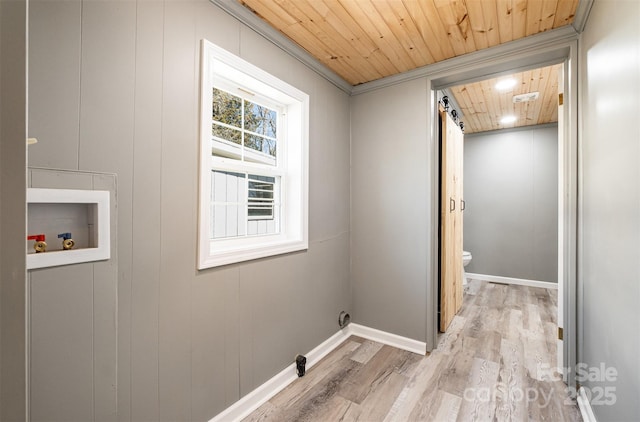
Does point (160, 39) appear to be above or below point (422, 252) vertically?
above

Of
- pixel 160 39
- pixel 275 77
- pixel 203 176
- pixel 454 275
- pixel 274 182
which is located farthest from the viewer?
pixel 454 275

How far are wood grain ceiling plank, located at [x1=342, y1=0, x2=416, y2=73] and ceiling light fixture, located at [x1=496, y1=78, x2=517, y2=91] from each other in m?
1.13

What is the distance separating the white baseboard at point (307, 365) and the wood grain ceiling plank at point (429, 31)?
2351 millimetres

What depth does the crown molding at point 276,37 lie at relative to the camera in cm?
159

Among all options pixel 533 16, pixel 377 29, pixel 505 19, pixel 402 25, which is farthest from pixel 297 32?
pixel 533 16

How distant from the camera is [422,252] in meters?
2.42

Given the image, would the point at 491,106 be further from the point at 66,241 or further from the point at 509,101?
the point at 66,241

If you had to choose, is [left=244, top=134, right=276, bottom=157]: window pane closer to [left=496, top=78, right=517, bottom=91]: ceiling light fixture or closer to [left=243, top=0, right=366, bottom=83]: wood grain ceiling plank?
[left=243, top=0, right=366, bottom=83]: wood grain ceiling plank

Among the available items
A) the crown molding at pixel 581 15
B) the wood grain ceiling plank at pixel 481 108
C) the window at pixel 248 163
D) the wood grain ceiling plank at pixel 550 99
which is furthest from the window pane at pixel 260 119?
the wood grain ceiling plank at pixel 550 99

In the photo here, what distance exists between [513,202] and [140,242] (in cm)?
501

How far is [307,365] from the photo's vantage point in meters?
2.18

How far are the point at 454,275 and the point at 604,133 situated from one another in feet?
6.51

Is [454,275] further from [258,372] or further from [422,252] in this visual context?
[258,372]

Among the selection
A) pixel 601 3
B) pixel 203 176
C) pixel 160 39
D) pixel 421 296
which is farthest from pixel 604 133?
pixel 160 39
